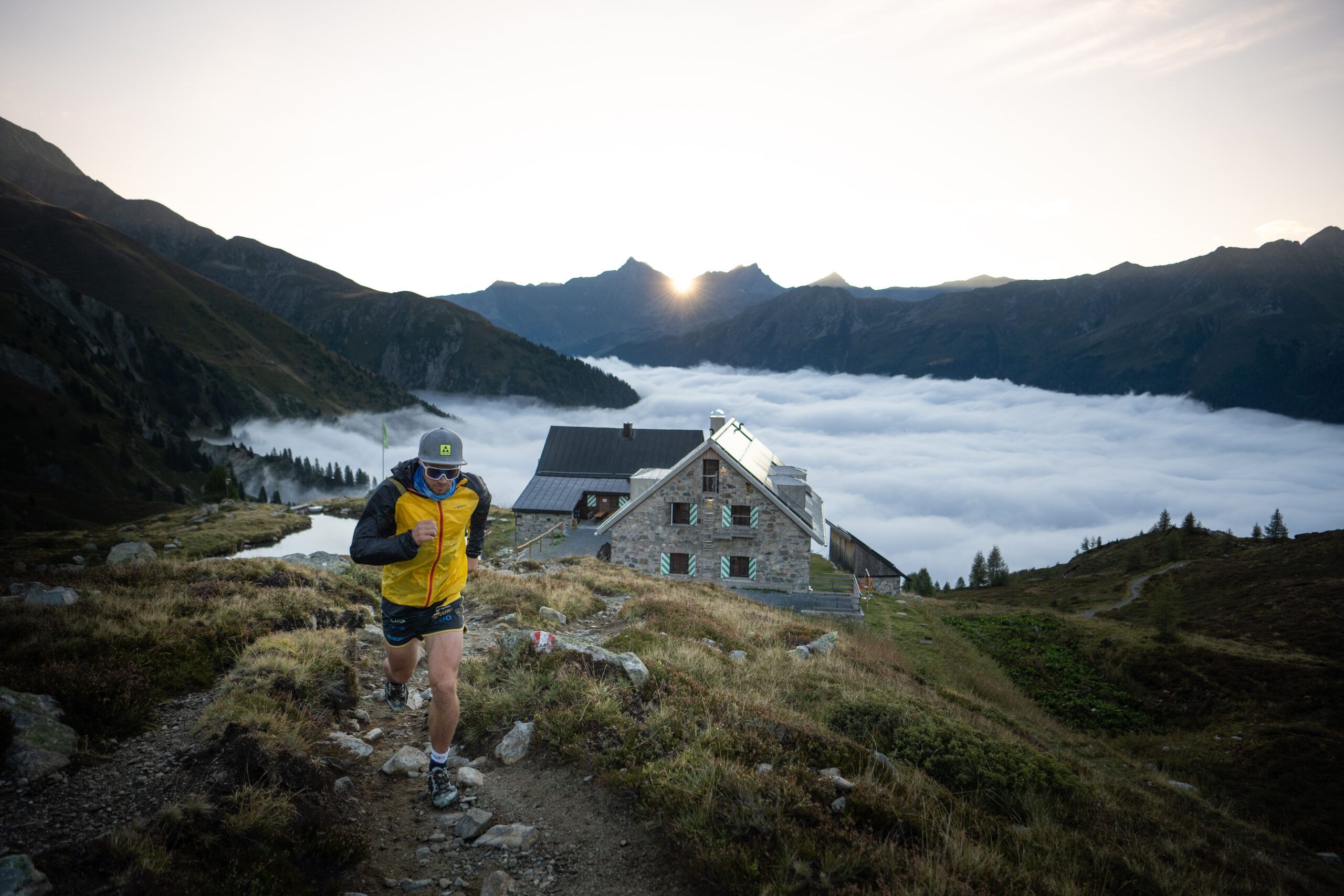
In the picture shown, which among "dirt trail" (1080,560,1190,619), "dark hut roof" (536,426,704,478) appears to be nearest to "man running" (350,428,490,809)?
"dark hut roof" (536,426,704,478)

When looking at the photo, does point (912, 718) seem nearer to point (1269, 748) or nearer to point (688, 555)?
point (1269, 748)

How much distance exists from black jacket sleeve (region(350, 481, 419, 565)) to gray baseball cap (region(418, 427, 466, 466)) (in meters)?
0.44

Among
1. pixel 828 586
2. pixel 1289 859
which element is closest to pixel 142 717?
pixel 1289 859

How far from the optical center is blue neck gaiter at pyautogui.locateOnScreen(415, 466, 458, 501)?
5926 millimetres

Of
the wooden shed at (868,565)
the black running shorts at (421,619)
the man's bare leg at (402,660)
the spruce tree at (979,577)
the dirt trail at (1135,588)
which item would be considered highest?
the black running shorts at (421,619)

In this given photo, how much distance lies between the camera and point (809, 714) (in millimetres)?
8844

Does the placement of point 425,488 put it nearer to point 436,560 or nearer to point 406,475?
point 406,475

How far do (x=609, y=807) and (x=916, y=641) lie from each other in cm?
2351

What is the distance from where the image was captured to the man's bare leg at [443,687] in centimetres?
571

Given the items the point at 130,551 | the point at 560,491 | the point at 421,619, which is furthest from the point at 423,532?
the point at 560,491

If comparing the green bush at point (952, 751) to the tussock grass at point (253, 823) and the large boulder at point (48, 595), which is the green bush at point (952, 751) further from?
the large boulder at point (48, 595)

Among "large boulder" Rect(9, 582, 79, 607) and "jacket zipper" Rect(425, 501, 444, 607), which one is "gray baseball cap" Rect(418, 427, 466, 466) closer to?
"jacket zipper" Rect(425, 501, 444, 607)

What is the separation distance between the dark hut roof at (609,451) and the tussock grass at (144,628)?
126 ft

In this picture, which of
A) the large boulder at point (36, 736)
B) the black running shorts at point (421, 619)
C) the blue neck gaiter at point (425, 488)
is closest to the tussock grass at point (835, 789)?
the black running shorts at point (421, 619)
